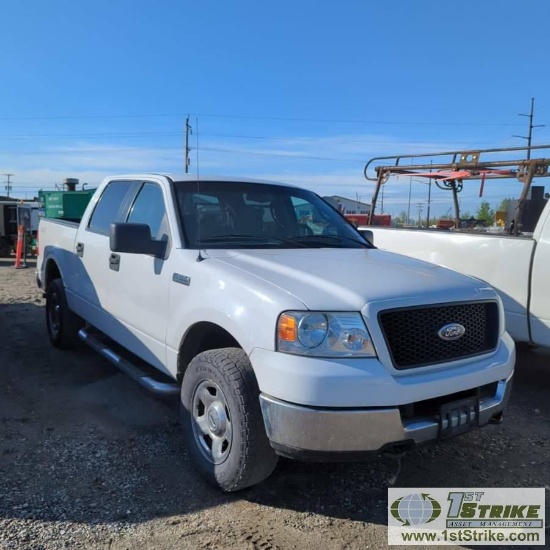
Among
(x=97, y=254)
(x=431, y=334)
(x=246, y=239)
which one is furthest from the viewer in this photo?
(x=97, y=254)

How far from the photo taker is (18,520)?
9.58 ft

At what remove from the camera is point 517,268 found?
16.6 feet

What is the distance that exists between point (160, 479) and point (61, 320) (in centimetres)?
309

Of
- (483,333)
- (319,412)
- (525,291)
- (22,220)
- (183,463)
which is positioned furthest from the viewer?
(22,220)

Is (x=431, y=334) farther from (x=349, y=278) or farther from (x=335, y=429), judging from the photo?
(x=335, y=429)

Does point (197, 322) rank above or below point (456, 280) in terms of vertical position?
below

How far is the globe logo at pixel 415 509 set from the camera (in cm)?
310

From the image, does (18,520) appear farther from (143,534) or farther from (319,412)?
(319,412)

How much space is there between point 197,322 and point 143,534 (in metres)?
1.21

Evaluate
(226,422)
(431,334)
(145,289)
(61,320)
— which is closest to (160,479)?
(226,422)

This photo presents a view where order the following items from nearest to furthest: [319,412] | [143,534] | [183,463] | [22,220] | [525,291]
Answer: [319,412] → [143,534] → [183,463] → [525,291] → [22,220]

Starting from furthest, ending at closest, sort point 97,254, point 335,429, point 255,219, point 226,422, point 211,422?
point 97,254 < point 255,219 < point 211,422 < point 226,422 < point 335,429

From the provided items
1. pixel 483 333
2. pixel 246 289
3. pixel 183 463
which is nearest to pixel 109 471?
pixel 183 463

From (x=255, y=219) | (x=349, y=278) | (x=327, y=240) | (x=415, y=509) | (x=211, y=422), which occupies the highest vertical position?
(x=255, y=219)
